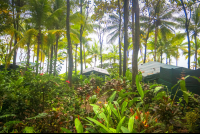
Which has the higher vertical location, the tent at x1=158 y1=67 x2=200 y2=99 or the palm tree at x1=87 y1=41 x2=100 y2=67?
the palm tree at x1=87 y1=41 x2=100 y2=67

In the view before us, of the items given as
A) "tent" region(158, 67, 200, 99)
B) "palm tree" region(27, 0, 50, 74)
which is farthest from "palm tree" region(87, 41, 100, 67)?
"tent" region(158, 67, 200, 99)

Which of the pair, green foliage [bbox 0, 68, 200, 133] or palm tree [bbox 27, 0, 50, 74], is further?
palm tree [bbox 27, 0, 50, 74]

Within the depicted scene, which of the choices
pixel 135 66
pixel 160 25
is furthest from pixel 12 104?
pixel 160 25

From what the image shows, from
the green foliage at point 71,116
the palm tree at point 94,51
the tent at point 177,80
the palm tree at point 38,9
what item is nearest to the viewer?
the green foliage at point 71,116

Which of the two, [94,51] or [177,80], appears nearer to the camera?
[177,80]

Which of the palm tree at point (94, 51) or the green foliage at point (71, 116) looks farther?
the palm tree at point (94, 51)

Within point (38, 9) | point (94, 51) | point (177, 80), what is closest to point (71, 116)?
point (177, 80)

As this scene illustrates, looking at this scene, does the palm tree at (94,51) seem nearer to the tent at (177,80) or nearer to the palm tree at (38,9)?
the palm tree at (38,9)

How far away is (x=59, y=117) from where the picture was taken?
2.37m

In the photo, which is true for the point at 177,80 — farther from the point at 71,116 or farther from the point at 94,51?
the point at 94,51

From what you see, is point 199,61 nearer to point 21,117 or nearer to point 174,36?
point 174,36

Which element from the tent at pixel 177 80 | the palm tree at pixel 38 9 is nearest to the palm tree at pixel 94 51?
the palm tree at pixel 38 9

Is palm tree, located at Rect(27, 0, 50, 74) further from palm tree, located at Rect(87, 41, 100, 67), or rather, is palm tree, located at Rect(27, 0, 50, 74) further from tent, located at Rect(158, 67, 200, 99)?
palm tree, located at Rect(87, 41, 100, 67)

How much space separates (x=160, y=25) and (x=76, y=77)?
41.8ft
